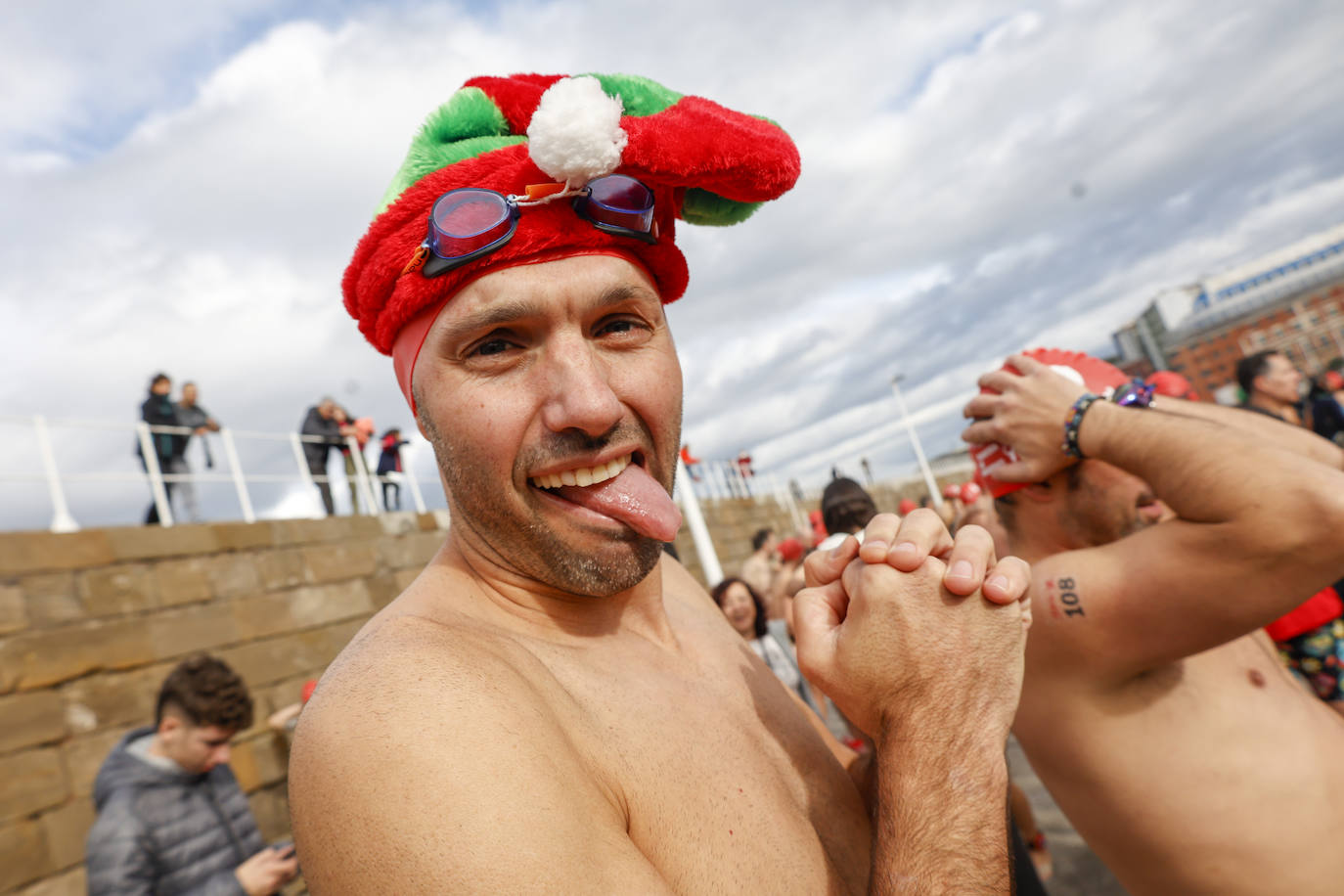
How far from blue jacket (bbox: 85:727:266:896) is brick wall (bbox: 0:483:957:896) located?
1.70 meters

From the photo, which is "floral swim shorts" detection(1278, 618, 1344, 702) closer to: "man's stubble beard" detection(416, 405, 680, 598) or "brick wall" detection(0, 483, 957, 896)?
Answer: "man's stubble beard" detection(416, 405, 680, 598)

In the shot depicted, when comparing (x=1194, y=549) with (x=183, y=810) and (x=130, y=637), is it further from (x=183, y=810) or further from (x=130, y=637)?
(x=130, y=637)

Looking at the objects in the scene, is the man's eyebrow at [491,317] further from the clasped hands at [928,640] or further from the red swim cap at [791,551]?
the red swim cap at [791,551]

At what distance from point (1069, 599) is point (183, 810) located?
396 centimetres

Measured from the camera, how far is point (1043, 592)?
2.17 m

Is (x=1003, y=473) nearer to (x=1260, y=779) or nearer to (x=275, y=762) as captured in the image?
(x=1260, y=779)

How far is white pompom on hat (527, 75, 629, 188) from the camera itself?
58.6 inches

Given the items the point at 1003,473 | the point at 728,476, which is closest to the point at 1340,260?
the point at 728,476

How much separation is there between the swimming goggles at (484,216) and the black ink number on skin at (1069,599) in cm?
160

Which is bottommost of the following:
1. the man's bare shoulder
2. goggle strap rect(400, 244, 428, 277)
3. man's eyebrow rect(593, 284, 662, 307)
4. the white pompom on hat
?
the man's bare shoulder

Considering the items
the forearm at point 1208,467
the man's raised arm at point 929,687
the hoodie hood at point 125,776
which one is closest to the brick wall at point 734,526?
the hoodie hood at point 125,776

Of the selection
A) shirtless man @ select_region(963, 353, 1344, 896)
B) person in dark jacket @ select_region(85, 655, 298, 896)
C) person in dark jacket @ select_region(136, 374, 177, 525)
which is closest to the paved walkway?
shirtless man @ select_region(963, 353, 1344, 896)

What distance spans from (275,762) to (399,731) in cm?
623

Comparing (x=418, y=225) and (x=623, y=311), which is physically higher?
(x=418, y=225)
